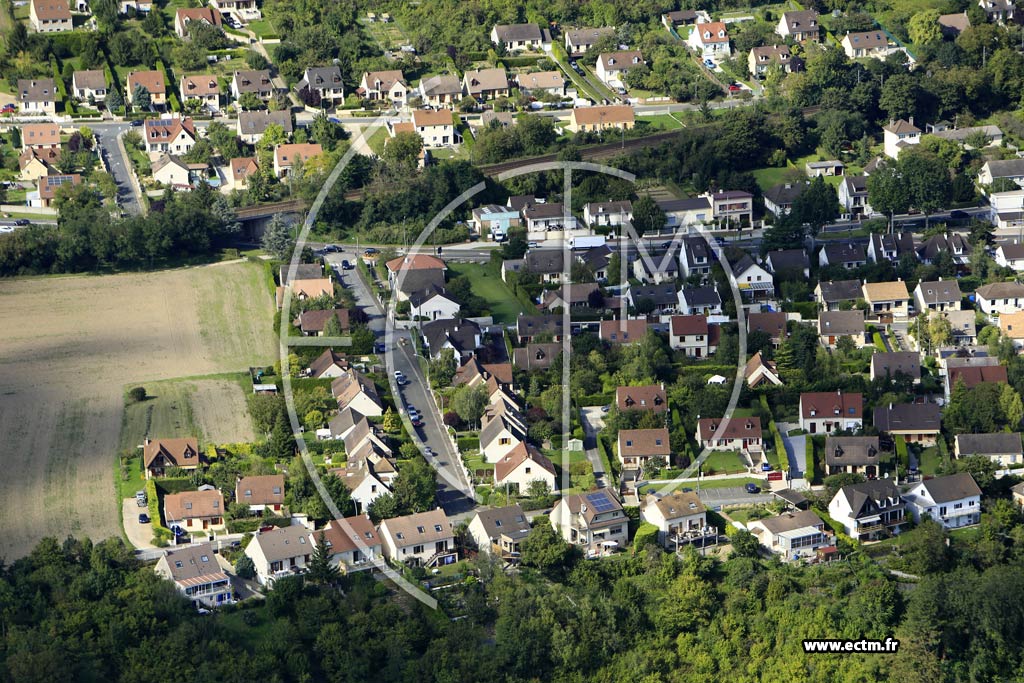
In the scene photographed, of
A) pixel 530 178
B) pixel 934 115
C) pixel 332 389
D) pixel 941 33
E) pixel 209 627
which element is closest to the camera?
pixel 209 627

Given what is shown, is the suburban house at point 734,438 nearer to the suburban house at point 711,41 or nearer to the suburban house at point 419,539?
the suburban house at point 419,539

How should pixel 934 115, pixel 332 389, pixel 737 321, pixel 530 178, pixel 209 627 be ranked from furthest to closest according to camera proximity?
pixel 934 115, pixel 530 178, pixel 737 321, pixel 332 389, pixel 209 627

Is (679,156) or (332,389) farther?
(679,156)

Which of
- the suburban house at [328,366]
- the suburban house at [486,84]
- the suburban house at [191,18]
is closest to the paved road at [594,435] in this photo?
the suburban house at [328,366]

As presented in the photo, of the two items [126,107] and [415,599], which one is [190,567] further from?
[126,107]

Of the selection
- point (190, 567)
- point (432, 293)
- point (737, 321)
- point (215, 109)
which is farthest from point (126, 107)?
point (190, 567)
